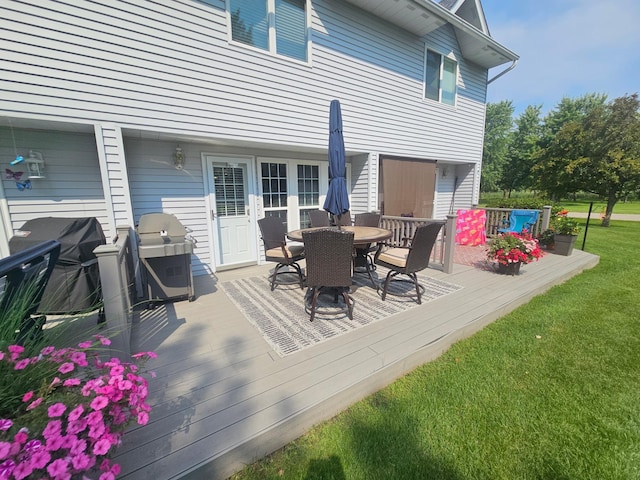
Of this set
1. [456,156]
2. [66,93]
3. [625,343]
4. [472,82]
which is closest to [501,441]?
[625,343]

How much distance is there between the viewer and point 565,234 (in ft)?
18.7

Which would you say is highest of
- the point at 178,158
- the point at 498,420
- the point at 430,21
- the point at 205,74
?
the point at 430,21

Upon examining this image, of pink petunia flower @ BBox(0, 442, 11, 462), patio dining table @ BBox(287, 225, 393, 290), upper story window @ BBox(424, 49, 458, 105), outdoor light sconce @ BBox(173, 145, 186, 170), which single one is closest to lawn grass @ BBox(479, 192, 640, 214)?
upper story window @ BBox(424, 49, 458, 105)

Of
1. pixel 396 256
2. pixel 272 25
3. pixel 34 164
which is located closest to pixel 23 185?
pixel 34 164

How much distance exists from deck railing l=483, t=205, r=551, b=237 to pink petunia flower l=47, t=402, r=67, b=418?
786 centimetres

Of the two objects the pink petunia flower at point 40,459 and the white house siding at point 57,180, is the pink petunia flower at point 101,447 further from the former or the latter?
the white house siding at point 57,180

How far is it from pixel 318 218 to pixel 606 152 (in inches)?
623

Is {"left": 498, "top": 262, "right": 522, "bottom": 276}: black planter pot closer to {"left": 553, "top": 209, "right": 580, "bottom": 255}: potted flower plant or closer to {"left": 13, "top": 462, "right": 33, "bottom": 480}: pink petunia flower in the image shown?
{"left": 553, "top": 209, "right": 580, "bottom": 255}: potted flower plant

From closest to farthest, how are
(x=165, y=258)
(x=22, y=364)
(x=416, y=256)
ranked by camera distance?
1. (x=22, y=364)
2. (x=416, y=256)
3. (x=165, y=258)

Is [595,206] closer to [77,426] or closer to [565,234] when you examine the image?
[565,234]

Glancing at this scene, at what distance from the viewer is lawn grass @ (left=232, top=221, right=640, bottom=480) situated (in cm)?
151

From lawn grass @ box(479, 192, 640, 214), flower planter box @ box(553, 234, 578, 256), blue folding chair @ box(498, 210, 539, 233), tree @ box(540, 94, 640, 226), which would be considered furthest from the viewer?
lawn grass @ box(479, 192, 640, 214)

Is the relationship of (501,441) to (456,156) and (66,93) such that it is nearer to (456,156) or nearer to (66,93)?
(66,93)

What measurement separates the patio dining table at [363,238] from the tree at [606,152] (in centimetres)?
1481
